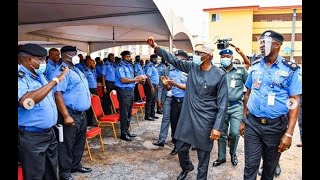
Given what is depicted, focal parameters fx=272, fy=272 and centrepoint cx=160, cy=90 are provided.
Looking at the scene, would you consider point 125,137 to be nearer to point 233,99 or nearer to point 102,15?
point 233,99

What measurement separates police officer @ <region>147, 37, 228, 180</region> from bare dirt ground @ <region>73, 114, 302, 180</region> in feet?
2.36

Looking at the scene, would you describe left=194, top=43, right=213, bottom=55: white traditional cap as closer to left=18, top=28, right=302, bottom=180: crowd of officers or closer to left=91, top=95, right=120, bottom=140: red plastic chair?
left=18, top=28, right=302, bottom=180: crowd of officers

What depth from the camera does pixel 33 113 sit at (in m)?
2.43

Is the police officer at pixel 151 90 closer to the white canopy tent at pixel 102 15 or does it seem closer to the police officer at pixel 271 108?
the white canopy tent at pixel 102 15

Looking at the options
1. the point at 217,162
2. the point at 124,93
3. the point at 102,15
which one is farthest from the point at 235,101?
the point at 102,15

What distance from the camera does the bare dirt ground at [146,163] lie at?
12.5 ft

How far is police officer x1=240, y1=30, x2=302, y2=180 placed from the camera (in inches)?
104

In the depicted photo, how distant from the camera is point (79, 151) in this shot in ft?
12.3

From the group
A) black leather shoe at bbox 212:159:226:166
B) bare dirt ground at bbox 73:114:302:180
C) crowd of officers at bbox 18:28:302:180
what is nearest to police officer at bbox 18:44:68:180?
crowd of officers at bbox 18:28:302:180

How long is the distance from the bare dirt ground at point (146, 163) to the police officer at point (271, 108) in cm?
114

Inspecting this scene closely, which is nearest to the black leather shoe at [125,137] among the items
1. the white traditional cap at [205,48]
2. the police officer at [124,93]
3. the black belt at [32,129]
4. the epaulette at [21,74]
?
the police officer at [124,93]

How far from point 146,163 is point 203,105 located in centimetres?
159

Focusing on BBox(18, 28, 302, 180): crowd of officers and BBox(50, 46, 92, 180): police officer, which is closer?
BBox(18, 28, 302, 180): crowd of officers
